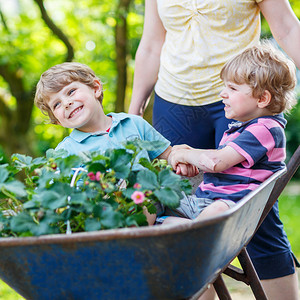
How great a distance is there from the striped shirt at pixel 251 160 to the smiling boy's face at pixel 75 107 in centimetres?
48

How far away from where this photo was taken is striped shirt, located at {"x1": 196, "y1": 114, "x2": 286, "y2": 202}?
64.4 inches

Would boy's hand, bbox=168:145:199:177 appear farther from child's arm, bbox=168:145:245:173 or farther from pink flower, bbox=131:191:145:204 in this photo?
pink flower, bbox=131:191:145:204

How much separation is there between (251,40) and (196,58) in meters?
0.24

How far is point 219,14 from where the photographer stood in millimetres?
1973

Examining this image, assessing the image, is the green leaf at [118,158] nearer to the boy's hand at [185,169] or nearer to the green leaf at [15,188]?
the green leaf at [15,188]

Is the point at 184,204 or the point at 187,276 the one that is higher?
the point at 187,276

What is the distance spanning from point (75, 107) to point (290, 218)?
568 centimetres

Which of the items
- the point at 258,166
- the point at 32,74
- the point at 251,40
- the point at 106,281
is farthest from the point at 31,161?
the point at 32,74

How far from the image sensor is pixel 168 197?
1.22 metres

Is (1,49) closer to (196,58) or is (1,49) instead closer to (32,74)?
(32,74)

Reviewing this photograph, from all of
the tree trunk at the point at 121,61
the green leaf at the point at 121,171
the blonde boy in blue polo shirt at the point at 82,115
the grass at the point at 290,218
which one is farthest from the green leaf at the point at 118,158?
the tree trunk at the point at 121,61

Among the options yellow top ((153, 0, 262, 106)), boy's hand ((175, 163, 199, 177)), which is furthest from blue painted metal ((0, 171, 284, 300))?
yellow top ((153, 0, 262, 106))

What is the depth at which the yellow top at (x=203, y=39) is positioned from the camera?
198cm

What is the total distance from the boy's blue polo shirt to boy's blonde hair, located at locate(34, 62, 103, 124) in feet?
0.51
